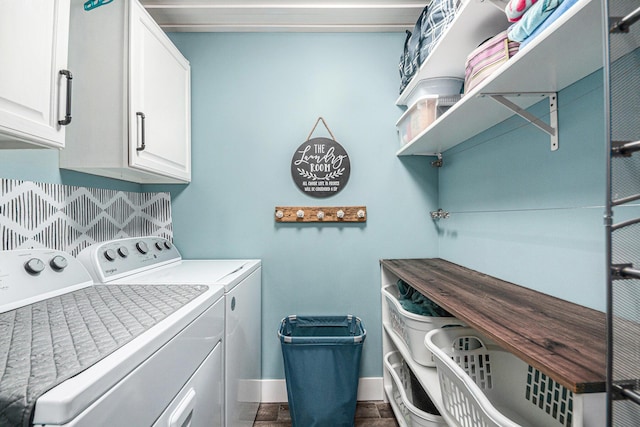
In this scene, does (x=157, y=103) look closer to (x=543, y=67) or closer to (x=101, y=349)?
(x=101, y=349)

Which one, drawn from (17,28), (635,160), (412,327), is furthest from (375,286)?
(17,28)

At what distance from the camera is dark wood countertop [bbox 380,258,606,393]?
56 cm

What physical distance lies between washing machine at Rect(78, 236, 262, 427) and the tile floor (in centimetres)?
8

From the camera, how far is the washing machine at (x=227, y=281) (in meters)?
1.25

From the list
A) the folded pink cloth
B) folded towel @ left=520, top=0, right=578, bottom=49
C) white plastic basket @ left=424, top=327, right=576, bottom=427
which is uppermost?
the folded pink cloth

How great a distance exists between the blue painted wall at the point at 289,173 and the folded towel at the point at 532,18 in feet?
3.84

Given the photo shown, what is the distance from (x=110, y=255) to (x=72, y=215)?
303mm

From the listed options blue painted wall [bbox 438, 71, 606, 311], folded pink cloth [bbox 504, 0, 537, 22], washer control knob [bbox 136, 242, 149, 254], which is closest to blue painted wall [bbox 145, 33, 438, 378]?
washer control knob [bbox 136, 242, 149, 254]

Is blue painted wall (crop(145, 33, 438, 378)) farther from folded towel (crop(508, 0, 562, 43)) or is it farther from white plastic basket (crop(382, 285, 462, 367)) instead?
folded towel (crop(508, 0, 562, 43))

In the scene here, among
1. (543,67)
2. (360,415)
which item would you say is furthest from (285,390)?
(543,67)

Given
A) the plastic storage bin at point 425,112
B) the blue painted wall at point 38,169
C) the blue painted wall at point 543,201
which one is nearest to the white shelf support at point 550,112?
the blue painted wall at point 543,201

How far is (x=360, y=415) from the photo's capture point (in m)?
1.78

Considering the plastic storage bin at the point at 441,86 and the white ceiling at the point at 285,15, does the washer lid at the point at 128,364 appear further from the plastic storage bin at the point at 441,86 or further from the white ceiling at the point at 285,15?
the white ceiling at the point at 285,15

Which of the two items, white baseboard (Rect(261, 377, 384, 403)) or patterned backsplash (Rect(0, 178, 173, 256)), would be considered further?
white baseboard (Rect(261, 377, 384, 403))
